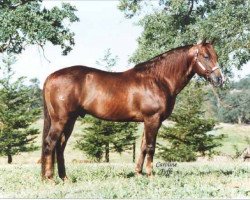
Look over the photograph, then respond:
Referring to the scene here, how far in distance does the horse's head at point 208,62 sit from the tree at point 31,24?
10280 millimetres

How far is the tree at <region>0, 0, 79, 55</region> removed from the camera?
16891 mm

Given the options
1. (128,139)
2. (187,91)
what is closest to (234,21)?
(187,91)

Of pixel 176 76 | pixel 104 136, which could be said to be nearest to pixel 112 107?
pixel 176 76

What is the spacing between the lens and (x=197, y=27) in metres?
20.0

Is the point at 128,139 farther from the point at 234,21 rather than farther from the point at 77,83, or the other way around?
the point at 77,83

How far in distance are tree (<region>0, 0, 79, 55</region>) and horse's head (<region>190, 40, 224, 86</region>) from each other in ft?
33.7

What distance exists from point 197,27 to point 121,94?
12786 mm

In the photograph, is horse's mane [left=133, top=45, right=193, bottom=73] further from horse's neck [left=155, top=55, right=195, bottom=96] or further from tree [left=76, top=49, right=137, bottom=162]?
tree [left=76, top=49, right=137, bottom=162]

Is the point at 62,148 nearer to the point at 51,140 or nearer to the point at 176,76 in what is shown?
the point at 51,140

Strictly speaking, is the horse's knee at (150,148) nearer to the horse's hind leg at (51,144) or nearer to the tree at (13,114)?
the horse's hind leg at (51,144)

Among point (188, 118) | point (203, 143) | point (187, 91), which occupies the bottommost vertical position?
point (203, 143)

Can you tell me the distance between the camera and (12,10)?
55.6 feet

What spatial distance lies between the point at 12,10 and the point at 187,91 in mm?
12326

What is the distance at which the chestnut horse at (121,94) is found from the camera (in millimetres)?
8258
